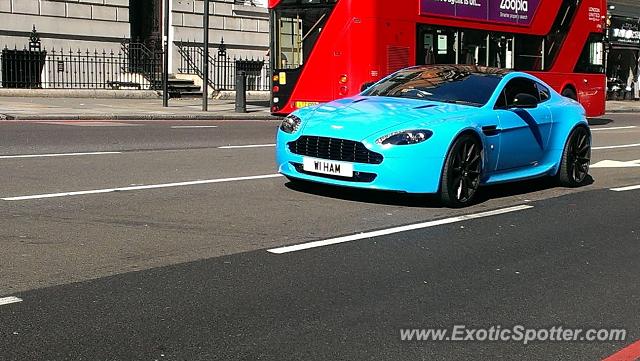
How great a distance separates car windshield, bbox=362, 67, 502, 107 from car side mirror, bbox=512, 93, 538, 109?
29 cm

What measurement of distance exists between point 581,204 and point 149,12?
2586 centimetres

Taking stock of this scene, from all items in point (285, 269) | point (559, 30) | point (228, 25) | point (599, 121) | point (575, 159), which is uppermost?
point (228, 25)

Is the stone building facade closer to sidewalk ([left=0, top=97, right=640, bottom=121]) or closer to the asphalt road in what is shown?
sidewalk ([left=0, top=97, right=640, bottom=121])

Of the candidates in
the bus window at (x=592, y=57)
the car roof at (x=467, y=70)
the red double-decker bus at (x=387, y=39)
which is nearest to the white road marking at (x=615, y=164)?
the car roof at (x=467, y=70)

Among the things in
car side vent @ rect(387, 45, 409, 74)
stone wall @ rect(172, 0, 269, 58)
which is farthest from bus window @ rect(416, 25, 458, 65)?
stone wall @ rect(172, 0, 269, 58)

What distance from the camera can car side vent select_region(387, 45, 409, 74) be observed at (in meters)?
17.1

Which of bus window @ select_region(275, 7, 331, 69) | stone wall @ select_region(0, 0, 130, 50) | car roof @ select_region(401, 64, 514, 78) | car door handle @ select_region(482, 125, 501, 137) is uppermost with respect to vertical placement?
stone wall @ select_region(0, 0, 130, 50)

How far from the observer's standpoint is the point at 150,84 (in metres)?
30.0

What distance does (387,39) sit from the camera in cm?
1695

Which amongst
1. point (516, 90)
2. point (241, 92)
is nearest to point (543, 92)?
point (516, 90)

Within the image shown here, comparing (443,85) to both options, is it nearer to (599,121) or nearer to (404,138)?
(404,138)

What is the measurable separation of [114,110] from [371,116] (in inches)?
581

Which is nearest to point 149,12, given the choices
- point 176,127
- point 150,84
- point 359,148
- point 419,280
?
point 150,84

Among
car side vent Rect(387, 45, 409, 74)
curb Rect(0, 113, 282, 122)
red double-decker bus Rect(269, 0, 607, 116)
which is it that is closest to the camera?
red double-decker bus Rect(269, 0, 607, 116)
